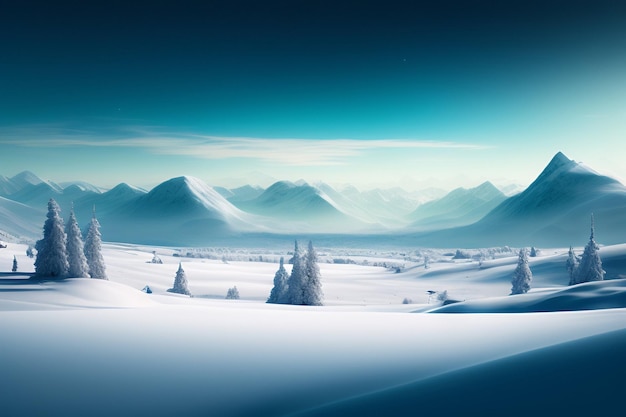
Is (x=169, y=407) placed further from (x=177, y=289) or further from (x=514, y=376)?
(x=177, y=289)

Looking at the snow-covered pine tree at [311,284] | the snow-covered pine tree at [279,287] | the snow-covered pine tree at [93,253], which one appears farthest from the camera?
the snow-covered pine tree at [279,287]

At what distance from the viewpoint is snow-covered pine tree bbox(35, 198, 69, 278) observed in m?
38.7

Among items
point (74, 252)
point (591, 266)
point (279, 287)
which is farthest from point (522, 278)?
point (74, 252)

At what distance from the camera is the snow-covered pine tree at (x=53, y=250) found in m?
38.7

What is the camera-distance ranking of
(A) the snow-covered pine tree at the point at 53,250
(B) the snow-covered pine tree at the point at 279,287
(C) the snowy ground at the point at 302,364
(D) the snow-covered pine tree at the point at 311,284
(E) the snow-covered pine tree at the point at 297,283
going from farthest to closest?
(B) the snow-covered pine tree at the point at 279,287 → (E) the snow-covered pine tree at the point at 297,283 → (D) the snow-covered pine tree at the point at 311,284 → (A) the snow-covered pine tree at the point at 53,250 → (C) the snowy ground at the point at 302,364

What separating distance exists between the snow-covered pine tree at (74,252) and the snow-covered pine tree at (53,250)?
613 millimetres

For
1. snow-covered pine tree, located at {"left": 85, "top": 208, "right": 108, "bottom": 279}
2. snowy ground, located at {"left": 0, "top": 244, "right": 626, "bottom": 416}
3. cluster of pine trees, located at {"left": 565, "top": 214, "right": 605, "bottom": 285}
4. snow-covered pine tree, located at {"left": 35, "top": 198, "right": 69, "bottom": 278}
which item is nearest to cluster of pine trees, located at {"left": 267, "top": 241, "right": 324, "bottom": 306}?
snow-covered pine tree, located at {"left": 85, "top": 208, "right": 108, "bottom": 279}

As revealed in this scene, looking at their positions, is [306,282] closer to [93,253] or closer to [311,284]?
[311,284]

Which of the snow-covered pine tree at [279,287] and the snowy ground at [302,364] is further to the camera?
the snow-covered pine tree at [279,287]

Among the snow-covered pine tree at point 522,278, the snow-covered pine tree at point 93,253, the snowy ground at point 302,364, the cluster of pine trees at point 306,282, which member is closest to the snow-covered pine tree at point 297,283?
the cluster of pine trees at point 306,282

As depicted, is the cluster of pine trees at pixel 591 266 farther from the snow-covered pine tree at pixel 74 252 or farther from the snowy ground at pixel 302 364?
the snow-covered pine tree at pixel 74 252

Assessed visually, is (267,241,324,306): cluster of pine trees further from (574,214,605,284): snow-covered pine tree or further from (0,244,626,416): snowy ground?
(574,214,605,284): snow-covered pine tree

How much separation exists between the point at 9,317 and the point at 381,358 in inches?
464

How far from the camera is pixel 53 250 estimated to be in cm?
3888
